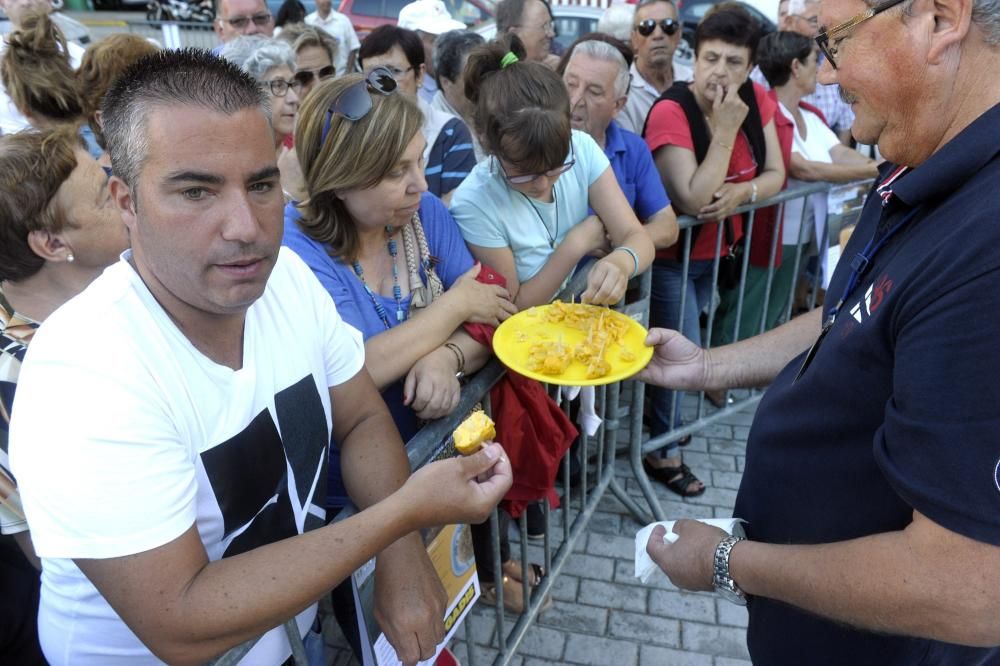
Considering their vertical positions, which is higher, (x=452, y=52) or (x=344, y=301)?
(x=452, y=52)

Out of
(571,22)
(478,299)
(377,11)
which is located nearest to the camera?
(478,299)

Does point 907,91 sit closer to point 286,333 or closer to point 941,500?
point 941,500

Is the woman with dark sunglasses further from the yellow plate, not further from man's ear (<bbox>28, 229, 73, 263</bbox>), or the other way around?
man's ear (<bbox>28, 229, 73, 263</bbox>)

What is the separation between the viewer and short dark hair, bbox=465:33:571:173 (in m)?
2.94

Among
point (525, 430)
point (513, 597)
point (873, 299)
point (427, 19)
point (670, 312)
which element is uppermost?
point (427, 19)

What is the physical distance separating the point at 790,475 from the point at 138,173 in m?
1.71

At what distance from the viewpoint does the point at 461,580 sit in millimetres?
2254

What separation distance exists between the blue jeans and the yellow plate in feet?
4.99

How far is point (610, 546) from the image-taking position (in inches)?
154

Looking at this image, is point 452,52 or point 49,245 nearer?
point 49,245

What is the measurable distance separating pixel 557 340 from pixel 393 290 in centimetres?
67

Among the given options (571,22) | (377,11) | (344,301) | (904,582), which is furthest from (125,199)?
(377,11)

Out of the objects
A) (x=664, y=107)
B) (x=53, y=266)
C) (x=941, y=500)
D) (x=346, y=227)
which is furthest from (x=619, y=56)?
(x=941, y=500)

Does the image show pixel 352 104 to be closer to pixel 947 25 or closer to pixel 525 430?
pixel 525 430
